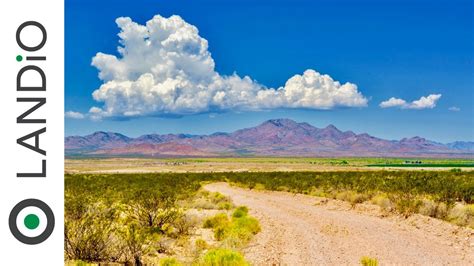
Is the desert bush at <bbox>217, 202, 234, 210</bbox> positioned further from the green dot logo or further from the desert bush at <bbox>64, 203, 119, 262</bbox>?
the green dot logo

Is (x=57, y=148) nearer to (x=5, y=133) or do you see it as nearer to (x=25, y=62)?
(x=5, y=133)

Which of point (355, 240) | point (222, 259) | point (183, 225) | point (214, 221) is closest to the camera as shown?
point (222, 259)

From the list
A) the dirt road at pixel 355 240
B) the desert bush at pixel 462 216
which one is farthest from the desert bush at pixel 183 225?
the desert bush at pixel 462 216

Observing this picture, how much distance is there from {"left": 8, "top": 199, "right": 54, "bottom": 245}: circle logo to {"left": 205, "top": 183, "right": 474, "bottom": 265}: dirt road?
339 inches

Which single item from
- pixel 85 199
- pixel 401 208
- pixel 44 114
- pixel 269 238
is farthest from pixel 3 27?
pixel 401 208

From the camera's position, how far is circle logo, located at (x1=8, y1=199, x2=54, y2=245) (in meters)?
6.24

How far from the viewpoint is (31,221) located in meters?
6.37

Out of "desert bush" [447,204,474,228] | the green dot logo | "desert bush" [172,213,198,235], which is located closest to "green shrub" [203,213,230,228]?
"desert bush" [172,213,198,235]

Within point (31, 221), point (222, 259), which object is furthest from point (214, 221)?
point (31, 221)

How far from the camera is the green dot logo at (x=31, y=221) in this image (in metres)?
6.30

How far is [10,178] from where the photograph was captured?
6.27 meters

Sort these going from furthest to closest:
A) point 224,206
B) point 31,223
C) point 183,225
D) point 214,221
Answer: point 224,206 < point 214,221 < point 183,225 < point 31,223

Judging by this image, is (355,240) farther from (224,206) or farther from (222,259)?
(224,206)

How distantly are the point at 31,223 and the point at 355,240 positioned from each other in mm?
13753
